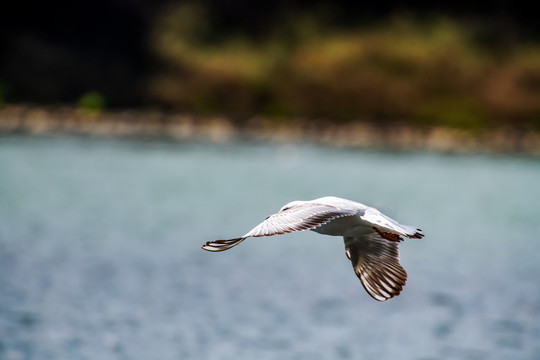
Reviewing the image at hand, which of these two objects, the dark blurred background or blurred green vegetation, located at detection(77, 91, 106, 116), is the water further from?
the dark blurred background

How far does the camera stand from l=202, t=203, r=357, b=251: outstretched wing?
5.29 metres

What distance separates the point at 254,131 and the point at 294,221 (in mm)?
41888

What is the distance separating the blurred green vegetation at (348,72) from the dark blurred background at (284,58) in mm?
105

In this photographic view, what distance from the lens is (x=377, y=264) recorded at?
6695mm

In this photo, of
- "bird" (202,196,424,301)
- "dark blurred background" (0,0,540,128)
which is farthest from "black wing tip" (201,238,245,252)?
"dark blurred background" (0,0,540,128)

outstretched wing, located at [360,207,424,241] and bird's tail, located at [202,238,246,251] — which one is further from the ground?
outstretched wing, located at [360,207,424,241]

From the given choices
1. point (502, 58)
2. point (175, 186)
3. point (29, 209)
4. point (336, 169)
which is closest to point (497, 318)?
point (29, 209)

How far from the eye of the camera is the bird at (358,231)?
214 inches

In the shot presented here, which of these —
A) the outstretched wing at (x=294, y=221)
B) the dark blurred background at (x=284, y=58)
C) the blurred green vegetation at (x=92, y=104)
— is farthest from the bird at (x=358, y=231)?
the dark blurred background at (x=284, y=58)

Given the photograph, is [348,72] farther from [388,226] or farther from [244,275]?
[388,226]

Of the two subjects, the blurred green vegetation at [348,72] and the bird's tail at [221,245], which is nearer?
the bird's tail at [221,245]

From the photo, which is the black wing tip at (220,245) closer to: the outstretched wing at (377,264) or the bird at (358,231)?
the bird at (358,231)

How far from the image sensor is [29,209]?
23250 millimetres

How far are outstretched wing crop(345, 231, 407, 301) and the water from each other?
31 cm
